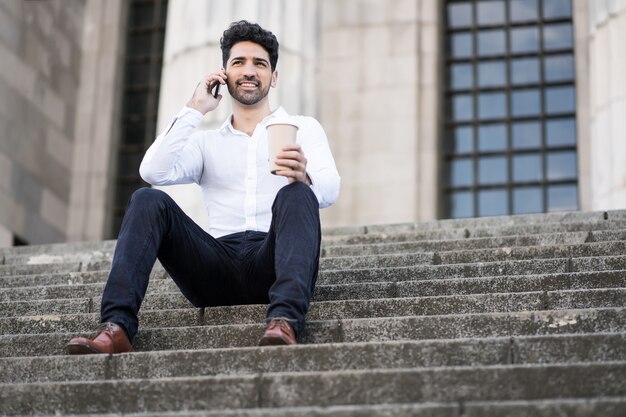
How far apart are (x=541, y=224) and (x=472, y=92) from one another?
846 centimetres

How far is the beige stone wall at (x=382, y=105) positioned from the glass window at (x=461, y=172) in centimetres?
46

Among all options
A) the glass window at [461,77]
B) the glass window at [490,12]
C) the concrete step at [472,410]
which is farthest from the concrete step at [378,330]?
the glass window at [490,12]

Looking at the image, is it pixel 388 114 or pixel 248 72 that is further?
pixel 388 114

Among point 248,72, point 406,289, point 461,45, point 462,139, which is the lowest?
point 406,289

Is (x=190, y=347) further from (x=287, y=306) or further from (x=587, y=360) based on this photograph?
(x=587, y=360)

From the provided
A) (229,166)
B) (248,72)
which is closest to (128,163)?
(229,166)

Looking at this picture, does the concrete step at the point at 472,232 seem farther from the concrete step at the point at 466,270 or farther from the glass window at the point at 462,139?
the glass window at the point at 462,139

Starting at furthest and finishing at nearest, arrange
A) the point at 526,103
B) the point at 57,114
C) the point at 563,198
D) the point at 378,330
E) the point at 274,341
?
the point at 57,114
the point at 526,103
the point at 563,198
the point at 378,330
the point at 274,341

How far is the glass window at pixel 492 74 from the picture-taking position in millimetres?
18172

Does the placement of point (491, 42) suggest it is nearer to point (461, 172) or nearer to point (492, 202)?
point (461, 172)

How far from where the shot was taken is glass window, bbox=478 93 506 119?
1805 cm

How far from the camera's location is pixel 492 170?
17859 mm

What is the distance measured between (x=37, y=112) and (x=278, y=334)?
39.7 feet

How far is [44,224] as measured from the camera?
17.6 meters
